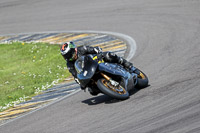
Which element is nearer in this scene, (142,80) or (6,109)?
(142,80)

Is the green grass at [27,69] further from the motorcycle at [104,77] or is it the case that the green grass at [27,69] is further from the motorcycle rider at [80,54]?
the motorcycle at [104,77]

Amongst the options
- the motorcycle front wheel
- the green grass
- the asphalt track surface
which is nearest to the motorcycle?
the motorcycle front wheel

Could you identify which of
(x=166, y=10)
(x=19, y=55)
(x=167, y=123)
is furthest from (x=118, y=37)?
(x=167, y=123)

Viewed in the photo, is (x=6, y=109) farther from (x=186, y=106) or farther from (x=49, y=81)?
(x=186, y=106)

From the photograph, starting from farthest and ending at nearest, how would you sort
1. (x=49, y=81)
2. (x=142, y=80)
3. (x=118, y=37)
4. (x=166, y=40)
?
(x=118, y=37)
(x=166, y=40)
(x=49, y=81)
(x=142, y=80)

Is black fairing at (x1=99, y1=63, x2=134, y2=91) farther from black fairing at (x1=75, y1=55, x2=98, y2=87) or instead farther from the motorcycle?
black fairing at (x1=75, y1=55, x2=98, y2=87)

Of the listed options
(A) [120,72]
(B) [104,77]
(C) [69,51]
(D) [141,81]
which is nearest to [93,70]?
(B) [104,77]

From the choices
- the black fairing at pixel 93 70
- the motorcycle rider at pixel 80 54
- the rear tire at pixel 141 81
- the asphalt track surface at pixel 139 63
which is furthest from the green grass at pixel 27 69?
the rear tire at pixel 141 81

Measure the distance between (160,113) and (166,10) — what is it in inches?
387

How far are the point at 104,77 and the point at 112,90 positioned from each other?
1.11 ft

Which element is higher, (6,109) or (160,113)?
(160,113)

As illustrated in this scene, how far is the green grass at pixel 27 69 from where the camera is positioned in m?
12.2

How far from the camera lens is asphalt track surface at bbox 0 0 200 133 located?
754cm

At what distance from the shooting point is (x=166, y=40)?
1352 cm
